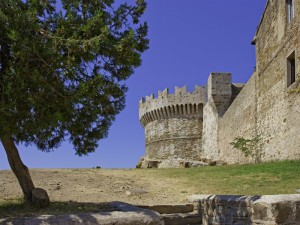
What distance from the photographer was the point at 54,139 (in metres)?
6.90

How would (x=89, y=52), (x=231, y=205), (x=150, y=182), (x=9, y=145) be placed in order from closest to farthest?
(x=89, y=52)
(x=231, y=205)
(x=9, y=145)
(x=150, y=182)

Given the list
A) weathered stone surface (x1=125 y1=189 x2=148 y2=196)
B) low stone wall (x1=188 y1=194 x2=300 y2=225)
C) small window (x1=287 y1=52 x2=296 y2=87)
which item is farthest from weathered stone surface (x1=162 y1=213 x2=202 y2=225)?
small window (x1=287 y1=52 x2=296 y2=87)

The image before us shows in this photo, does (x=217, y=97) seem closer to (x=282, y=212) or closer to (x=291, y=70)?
(x=291, y=70)

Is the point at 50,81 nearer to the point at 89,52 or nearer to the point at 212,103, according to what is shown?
the point at 89,52

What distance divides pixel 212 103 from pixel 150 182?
14675 millimetres

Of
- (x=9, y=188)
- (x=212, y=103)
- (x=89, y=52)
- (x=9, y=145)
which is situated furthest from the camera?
(x=212, y=103)

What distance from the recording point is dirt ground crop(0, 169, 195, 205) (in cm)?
941

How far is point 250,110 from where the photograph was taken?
19297 mm

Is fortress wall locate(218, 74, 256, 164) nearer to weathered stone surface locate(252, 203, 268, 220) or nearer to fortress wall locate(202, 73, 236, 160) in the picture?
fortress wall locate(202, 73, 236, 160)

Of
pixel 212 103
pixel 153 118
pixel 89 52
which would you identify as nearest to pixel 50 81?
pixel 89 52

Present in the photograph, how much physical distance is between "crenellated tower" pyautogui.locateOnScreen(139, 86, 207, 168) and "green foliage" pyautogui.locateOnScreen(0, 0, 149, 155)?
24589mm

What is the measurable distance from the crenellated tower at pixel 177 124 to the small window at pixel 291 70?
16.5m

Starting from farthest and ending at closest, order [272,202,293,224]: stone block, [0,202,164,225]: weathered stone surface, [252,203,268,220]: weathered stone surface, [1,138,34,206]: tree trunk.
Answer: [1,138,34,206]: tree trunk → [252,203,268,220]: weathered stone surface → [272,202,293,224]: stone block → [0,202,164,225]: weathered stone surface

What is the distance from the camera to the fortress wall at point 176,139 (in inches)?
1256
